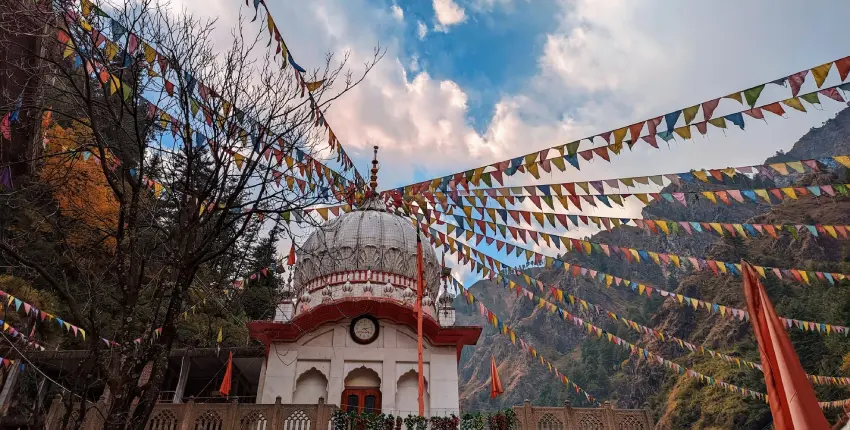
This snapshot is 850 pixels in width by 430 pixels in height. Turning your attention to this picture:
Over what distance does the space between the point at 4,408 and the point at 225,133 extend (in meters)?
18.0

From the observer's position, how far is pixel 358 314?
18.0 metres

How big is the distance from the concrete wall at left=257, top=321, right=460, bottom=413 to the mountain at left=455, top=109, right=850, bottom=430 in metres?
10.5

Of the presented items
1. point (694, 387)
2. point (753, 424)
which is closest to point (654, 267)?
point (694, 387)

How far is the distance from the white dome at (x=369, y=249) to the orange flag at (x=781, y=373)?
14574mm

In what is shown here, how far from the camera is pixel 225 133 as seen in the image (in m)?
8.83

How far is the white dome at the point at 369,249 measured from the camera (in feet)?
66.2

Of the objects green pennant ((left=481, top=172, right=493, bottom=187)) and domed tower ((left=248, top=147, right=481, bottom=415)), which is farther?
domed tower ((left=248, top=147, right=481, bottom=415))

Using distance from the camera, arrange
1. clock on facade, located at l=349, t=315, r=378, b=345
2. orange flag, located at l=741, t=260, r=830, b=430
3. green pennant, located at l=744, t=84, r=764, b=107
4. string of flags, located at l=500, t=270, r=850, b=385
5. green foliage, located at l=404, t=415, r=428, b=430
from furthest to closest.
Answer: clock on facade, located at l=349, t=315, r=378, b=345
string of flags, located at l=500, t=270, r=850, b=385
green foliage, located at l=404, t=415, r=428, b=430
green pennant, located at l=744, t=84, r=764, b=107
orange flag, located at l=741, t=260, r=830, b=430

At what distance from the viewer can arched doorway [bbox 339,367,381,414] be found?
55.0 feet

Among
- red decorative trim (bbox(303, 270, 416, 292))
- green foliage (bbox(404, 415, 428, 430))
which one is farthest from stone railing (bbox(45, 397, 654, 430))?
red decorative trim (bbox(303, 270, 416, 292))

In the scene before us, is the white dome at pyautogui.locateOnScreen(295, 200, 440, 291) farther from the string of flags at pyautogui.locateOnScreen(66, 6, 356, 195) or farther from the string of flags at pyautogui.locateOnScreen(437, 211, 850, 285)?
the string of flags at pyautogui.locateOnScreen(66, 6, 356, 195)

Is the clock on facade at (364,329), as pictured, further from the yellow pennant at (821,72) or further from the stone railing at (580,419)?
the yellow pennant at (821,72)

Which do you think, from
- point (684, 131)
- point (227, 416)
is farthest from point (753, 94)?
point (227, 416)

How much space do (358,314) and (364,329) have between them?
0.53 m
